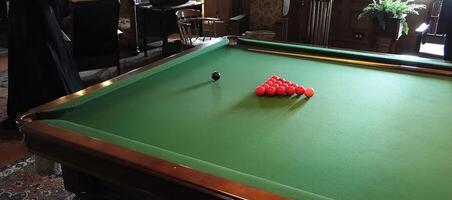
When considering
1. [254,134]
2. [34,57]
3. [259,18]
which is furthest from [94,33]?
[254,134]

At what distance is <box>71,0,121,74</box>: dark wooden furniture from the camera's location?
381 cm

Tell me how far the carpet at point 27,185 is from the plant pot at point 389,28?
3.09 m

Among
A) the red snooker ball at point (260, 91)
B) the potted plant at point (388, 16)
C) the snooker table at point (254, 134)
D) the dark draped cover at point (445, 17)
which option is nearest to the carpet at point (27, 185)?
the snooker table at point (254, 134)

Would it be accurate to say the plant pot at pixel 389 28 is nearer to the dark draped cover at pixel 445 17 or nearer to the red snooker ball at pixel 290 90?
the dark draped cover at pixel 445 17

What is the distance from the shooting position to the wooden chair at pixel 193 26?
443cm

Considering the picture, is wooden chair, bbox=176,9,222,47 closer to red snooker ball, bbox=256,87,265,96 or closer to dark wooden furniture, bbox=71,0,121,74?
dark wooden furniture, bbox=71,0,121,74

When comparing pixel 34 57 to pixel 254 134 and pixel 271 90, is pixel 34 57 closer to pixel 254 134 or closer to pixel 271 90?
pixel 271 90

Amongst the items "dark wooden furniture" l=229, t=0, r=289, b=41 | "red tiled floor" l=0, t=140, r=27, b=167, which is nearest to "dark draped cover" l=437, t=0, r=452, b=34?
"dark wooden furniture" l=229, t=0, r=289, b=41

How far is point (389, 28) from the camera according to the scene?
3615mm

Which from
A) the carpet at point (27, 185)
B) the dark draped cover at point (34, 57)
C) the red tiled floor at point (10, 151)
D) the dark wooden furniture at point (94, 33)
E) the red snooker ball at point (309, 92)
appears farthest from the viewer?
the dark wooden furniture at point (94, 33)

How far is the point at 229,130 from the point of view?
50.9 inches

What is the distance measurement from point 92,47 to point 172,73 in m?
2.42

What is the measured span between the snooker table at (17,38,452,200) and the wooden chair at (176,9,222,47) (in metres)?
2.50

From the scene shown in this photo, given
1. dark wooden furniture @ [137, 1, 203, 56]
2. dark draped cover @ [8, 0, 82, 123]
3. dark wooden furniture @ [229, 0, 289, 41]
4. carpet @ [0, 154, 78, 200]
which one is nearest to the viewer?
carpet @ [0, 154, 78, 200]
